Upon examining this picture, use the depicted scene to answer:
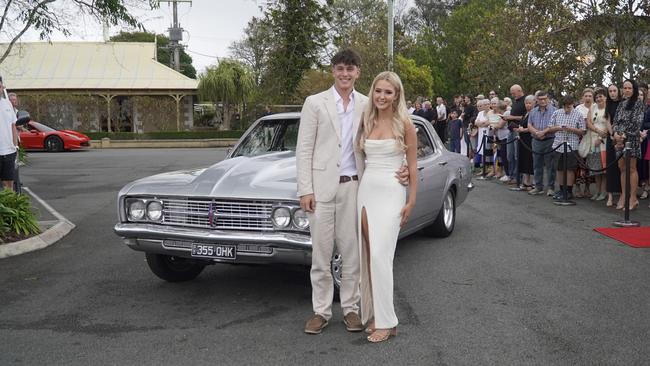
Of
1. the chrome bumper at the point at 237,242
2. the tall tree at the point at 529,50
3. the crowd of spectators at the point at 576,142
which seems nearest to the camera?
the chrome bumper at the point at 237,242

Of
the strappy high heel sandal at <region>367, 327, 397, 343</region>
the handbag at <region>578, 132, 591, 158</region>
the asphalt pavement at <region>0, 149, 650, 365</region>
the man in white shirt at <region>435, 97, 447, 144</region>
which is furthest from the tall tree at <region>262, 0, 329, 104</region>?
the strappy high heel sandal at <region>367, 327, 397, 343</region>

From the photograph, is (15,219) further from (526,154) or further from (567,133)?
(526,154)

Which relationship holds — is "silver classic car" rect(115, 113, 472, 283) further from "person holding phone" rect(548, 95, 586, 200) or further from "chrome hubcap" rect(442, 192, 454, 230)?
"person holding phone" rect(548, 95, 586, 200)

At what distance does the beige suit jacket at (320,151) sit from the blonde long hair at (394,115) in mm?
80

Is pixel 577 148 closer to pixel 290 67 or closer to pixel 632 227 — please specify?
pixel 632 227

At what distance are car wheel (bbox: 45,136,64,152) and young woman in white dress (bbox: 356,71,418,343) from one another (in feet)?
89.2

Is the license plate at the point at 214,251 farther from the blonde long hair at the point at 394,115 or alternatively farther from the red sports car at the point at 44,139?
the red sports car at the point at 44,139

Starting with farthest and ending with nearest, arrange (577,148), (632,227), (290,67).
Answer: (290,67), (577,148), (632,227)

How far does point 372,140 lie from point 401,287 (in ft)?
6.45

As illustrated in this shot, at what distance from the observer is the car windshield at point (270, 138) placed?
7062mm

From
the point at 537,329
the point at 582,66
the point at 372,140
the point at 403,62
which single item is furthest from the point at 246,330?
the point at 403,62

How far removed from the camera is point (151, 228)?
567 centimetres

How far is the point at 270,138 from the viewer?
7.17 metres

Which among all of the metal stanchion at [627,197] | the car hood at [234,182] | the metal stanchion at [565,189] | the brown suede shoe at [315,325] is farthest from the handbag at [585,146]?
the brown suede shoe at [315,325]
